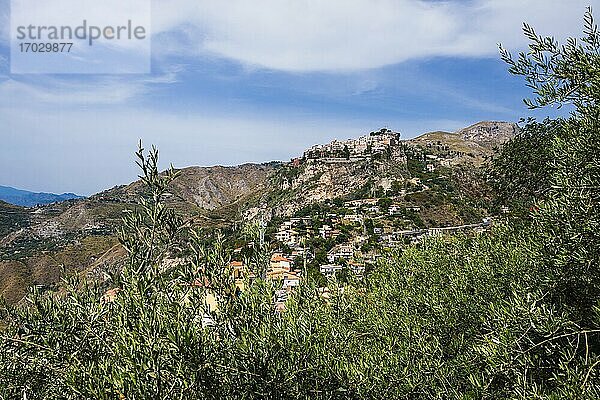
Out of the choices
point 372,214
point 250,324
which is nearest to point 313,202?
point 372,214

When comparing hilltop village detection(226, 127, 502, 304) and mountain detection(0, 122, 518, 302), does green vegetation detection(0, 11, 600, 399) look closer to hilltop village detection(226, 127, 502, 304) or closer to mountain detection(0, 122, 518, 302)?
hilltop village detection(226, 127, 502, 304)

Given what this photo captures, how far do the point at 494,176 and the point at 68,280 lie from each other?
21.7 m

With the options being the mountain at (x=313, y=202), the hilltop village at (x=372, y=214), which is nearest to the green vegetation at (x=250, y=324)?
the hilltop village at (x=372, y=214)

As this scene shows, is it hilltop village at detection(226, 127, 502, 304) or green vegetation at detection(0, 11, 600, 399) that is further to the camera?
hilltop village at detection(226, 127, 502, 304)

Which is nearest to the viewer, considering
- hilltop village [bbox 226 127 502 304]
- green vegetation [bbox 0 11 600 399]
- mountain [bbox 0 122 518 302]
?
green vegetation [bbox 0 11 600 399]

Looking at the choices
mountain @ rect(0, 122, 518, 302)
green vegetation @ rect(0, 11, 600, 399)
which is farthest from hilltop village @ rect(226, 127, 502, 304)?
green vegetation @ rect(0, 11, 600, 399)

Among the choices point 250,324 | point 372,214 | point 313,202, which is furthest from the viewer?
point 313,202

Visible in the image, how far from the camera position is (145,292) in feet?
15.8

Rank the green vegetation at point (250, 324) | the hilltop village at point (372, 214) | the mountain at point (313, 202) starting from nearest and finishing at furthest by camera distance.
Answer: the green vegetation at point (250, 324)
the hilltop village at point (372, 214)
the mountain at point (313, 202)

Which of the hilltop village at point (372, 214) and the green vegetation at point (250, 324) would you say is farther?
the hilltop village at point (372, 214)

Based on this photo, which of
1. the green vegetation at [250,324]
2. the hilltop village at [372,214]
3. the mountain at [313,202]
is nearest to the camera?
the green vegetation at [250,324]

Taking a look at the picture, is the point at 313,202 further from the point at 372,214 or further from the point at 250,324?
the point at 250,324

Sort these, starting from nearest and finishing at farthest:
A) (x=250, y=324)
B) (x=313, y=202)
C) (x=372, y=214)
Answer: (x=250, y=324)
(x=372, y=214)
(x=313, y=202)

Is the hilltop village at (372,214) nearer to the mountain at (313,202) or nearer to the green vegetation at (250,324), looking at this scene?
the mountain at (313,202)
